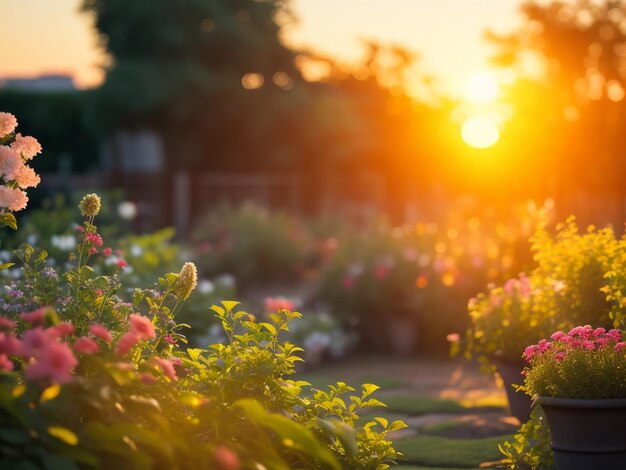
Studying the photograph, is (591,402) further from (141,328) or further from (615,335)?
(141,328)

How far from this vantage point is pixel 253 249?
1609 cm

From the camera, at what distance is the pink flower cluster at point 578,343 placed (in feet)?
16.2

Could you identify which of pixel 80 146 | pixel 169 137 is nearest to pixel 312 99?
pixel 169 137

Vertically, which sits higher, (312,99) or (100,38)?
(100,38)

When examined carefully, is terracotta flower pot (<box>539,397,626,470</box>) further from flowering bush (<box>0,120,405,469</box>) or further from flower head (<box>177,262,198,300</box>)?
flower head (<box>177,262,198,300</box>)

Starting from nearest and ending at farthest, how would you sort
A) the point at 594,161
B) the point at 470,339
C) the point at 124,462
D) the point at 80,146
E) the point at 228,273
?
the point at 124,462
the point at 470,339
the point at 228,273
the point at 594,161
the point at 80,146

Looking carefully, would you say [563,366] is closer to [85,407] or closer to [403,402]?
[85,407]

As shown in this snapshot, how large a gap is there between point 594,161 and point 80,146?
1758cm

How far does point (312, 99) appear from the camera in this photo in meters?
26.4

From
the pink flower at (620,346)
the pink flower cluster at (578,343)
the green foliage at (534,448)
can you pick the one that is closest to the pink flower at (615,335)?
the pink flower cluster at (578,343)

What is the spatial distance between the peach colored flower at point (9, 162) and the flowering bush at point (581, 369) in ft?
8.10

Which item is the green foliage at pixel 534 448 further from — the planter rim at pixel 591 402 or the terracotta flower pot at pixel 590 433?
the planter rim at pixel 591 402

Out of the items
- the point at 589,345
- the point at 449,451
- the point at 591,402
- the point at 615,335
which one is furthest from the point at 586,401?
the point at 449,451

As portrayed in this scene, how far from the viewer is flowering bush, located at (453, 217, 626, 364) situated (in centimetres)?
622
